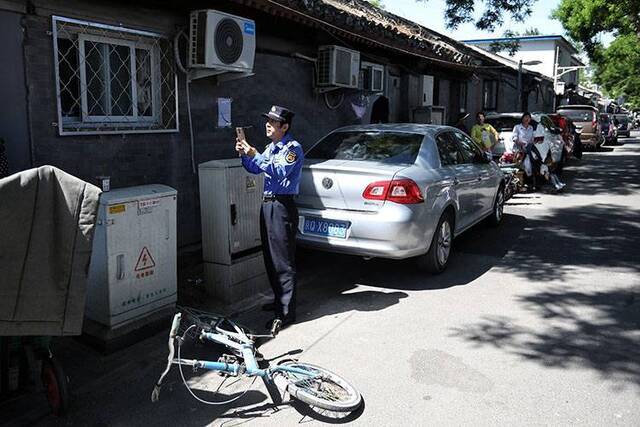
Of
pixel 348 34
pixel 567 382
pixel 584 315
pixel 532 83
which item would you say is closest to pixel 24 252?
pixel 567 382

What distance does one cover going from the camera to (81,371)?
12.6ft

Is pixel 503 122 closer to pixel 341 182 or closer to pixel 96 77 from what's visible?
pixel 341 182

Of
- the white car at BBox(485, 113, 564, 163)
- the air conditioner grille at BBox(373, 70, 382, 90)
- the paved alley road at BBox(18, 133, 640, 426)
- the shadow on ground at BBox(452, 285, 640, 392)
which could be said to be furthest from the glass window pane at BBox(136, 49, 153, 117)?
the white car at BBox(485, 113, 564, 163)

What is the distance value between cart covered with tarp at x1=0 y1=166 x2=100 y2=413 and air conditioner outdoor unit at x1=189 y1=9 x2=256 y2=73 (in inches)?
130

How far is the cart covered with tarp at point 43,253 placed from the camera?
2939 mm

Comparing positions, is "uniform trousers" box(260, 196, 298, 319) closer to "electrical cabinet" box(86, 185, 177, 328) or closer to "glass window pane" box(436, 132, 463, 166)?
"electrical cabinet" box(86, 185, 177, 328)

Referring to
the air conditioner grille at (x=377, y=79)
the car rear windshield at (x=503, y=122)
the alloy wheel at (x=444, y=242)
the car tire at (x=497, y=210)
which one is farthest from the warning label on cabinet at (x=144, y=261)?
the car rear windshield at (x=503, y=122)

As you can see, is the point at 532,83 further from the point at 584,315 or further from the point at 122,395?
the point at 122,395

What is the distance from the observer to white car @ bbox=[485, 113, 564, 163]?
42.0 feet

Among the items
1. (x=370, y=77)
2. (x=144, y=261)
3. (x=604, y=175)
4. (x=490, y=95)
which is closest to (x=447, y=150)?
(x=144, y=261)

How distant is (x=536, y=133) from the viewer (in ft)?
41.1

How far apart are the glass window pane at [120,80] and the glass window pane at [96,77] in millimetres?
83

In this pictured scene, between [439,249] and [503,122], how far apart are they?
8593mm

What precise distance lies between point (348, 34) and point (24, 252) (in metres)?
6.59
